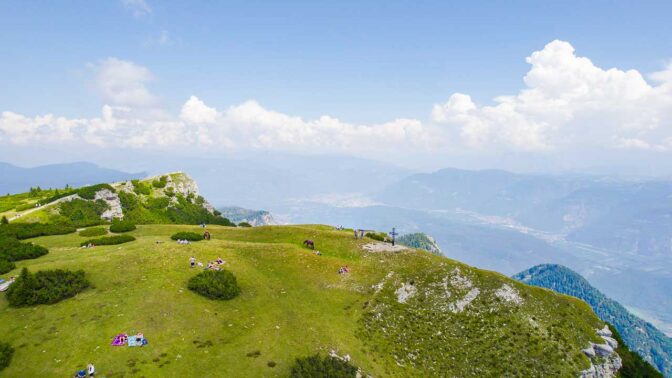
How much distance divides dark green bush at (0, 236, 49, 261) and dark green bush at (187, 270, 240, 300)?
26149 mm

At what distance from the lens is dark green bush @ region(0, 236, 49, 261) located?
162ft

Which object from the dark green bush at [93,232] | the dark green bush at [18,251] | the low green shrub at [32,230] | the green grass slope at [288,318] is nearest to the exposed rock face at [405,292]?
the green grass slope at [288,318]

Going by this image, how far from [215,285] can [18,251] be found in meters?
31.3

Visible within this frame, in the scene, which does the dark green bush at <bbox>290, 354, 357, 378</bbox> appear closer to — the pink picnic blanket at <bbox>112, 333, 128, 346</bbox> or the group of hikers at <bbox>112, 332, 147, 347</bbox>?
the group of hikers at <bbox>112, 332, 147, 347</bbox>

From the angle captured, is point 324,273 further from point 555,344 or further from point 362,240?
point 555,344

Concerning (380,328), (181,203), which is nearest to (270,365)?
(380,328)

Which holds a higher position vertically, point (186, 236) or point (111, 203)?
point (186, 236)

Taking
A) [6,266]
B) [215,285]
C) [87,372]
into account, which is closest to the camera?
[87,372]


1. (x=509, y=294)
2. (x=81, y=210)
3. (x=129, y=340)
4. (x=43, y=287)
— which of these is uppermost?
(x=43, y=287)

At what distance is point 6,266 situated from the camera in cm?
4547

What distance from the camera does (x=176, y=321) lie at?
123 ft

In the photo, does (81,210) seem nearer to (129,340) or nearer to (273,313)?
(129,340)

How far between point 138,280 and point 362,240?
37.8 m

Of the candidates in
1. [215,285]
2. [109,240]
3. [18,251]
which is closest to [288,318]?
[215,285]
